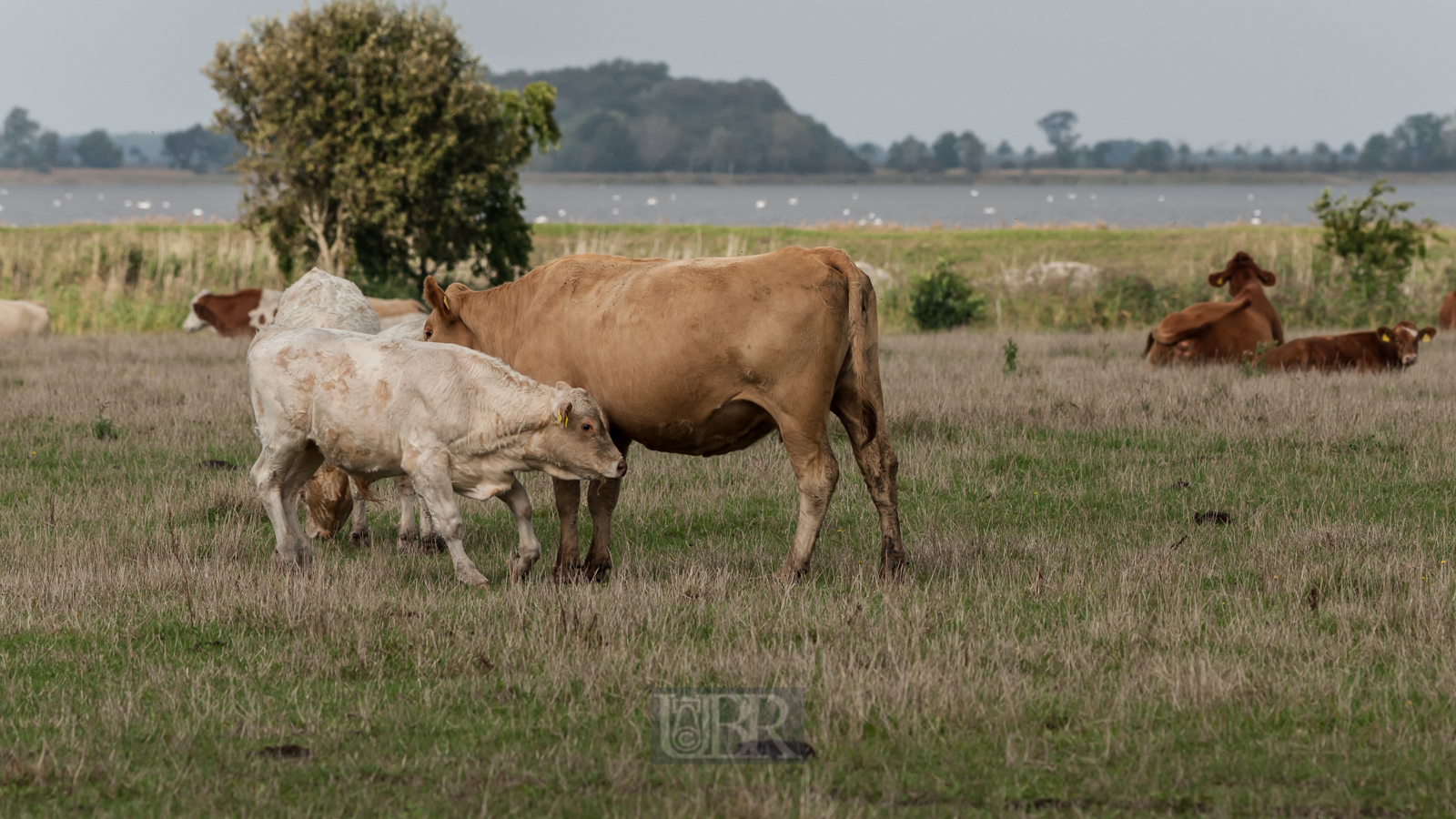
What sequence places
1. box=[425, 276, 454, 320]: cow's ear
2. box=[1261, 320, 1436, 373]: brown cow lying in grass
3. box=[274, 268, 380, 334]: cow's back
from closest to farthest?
box=[425, 276, 454, 320]: cow's ear
box=[274, 268, 380, 334]: cow's back
box=[1261, 320, 1436, 373]: brown cow lying in grass

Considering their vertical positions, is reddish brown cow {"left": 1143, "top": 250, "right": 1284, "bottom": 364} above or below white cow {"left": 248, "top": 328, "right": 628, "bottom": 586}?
below

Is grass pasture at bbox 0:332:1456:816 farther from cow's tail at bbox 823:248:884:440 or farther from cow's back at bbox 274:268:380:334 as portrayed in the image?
cow's back at bbox 274:268:380:334

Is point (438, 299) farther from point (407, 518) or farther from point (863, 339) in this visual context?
point (863, 339)

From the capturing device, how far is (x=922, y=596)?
6.83 m

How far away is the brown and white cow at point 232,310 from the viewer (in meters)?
23.6

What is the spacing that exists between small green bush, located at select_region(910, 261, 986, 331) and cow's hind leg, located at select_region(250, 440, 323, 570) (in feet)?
61.8

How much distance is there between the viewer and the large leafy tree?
2395 centimetres

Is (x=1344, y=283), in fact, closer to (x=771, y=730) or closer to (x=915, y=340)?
(x=915, y=340)

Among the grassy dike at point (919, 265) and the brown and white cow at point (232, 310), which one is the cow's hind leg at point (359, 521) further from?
the grassy dike at point (919, 265)

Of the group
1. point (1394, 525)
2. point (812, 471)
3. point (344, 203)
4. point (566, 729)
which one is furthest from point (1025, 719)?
point (344, 203)

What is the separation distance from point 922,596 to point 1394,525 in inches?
141

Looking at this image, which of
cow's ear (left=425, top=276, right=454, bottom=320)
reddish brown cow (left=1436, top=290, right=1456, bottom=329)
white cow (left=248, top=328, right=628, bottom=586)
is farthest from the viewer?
reddish brown cow (left=1436, top=290, right=1456, bottom=329)

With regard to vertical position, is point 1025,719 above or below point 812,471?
below

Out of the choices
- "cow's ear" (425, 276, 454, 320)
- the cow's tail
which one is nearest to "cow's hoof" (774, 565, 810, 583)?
the cow's tail
